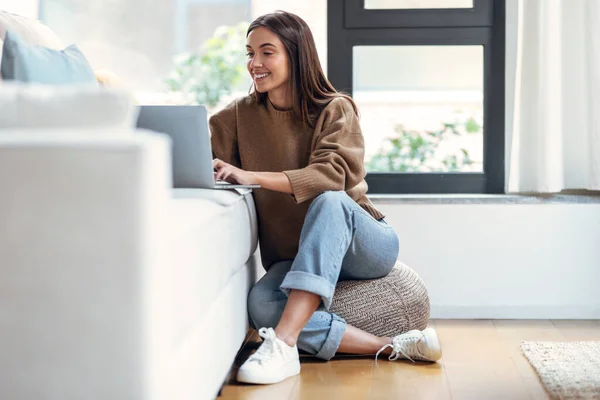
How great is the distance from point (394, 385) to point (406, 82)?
162cm

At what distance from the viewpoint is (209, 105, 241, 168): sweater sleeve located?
2723mm

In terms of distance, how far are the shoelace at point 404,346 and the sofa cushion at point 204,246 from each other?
1.49 ft

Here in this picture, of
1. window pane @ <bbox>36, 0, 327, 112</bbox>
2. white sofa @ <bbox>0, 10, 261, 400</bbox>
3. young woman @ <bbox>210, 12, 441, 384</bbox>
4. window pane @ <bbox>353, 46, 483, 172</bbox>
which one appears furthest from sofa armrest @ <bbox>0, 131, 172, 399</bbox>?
window pane @ <bbox>36, 0, 327, 112</bbox>

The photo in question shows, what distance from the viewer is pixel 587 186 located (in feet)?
10.7

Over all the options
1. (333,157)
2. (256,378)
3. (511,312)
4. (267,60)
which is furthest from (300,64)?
(511,312)

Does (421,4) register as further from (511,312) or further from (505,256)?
(511,312)

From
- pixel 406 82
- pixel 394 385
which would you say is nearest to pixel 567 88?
pixel 406 82

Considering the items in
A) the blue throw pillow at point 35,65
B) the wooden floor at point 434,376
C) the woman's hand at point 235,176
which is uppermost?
the blue throw pillow at point 35,65

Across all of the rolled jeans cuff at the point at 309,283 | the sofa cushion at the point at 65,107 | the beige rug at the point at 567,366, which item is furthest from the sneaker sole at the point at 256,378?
the sofa cushion at the point at 65,107

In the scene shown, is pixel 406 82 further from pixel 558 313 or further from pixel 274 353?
pixel 274 353

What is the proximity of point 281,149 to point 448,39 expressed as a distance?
111cm

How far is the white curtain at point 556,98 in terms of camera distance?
3.18 m

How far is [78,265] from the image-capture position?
1215 mm

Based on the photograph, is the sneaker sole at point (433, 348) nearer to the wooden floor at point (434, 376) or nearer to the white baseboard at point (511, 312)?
the wooden floor at point (434, 376)
